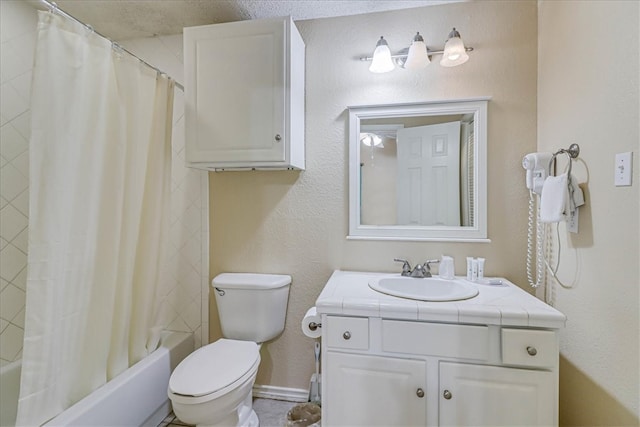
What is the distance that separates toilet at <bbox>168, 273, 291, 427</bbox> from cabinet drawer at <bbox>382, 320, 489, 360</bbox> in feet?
2.32

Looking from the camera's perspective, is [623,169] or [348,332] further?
[348,332]

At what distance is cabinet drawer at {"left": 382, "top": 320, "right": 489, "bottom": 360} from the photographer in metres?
1.14

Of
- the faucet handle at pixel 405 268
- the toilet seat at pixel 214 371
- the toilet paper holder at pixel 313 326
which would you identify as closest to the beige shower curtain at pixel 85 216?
the toilet seat at pixel 214 371

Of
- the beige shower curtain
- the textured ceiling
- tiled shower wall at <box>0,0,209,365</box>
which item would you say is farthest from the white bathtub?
the textured ceiling

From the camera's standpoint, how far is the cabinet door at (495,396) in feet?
3.61

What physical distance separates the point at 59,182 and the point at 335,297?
1.15 m

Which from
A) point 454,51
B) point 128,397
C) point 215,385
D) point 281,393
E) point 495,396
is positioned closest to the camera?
point 495,396

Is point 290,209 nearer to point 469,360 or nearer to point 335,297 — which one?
point 335,297

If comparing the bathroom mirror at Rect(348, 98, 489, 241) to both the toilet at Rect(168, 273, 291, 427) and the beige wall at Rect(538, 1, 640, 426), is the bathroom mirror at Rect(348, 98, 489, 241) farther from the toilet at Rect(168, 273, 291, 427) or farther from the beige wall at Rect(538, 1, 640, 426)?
the toilet at Rect(168, 273, 291, 427)

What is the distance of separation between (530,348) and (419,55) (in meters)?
1.43

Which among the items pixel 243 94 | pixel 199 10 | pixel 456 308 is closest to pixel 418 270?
pixel 456 308

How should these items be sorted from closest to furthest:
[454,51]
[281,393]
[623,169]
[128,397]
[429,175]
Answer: [623,169] → [128,397] → [454,51] → [429,175] → [281,393]

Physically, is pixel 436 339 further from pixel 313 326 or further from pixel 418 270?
pixel 313 326

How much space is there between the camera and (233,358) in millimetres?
1465
